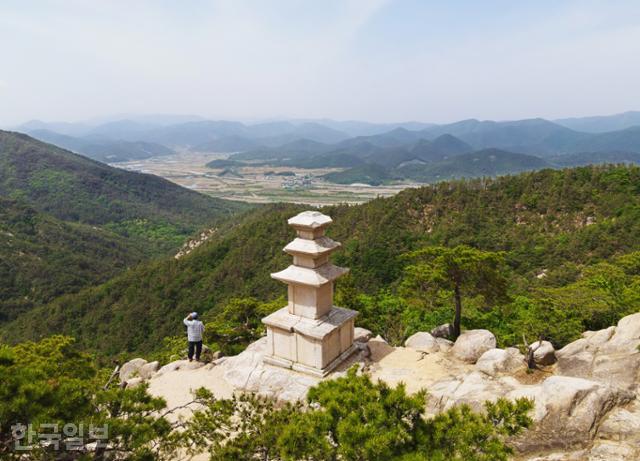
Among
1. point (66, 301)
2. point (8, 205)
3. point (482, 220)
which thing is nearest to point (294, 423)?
point (482, 220)

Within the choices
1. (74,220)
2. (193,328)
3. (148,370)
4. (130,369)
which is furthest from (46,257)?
(193,328)

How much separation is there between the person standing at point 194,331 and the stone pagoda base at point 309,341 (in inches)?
136

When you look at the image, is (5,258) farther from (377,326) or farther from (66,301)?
(377,326)

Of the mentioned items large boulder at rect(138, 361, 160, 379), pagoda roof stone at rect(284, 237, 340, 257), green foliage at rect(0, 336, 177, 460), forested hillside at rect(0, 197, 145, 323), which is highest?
pagoda roof stone at rect(284, 237, 340, 257)

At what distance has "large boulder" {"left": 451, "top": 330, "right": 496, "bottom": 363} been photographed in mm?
13695

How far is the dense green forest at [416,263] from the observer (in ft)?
66.3

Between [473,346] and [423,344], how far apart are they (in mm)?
1862

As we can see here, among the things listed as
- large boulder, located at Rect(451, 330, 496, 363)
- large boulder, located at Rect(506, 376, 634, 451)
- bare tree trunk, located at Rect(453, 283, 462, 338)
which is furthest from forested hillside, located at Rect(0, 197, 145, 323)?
large boulder, located at Rect(506, 376, 634, 451)

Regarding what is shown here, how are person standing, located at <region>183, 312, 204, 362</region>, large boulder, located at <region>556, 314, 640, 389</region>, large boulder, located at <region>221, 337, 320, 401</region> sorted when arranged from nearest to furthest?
large boulder, located at <region>556, 314, 640, 389</region>, large boulder, located at <region>221, 337, 320, 401</region>, person standing, located at <region>183, 312, 204, 362</region>

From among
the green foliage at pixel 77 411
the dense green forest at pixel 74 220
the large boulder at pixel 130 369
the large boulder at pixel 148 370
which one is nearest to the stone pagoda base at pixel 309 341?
the green foliage at pixel 77 411

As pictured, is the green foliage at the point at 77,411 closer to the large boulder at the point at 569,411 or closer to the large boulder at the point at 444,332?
the large boulder at the point at 569,411

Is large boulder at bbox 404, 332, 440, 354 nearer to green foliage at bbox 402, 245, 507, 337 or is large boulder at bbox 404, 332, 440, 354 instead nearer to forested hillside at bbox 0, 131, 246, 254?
green foliage at bbox 402, 245, 507, 337

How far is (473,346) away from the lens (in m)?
13.8

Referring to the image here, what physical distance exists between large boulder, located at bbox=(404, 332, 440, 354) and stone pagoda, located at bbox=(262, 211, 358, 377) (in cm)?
318
